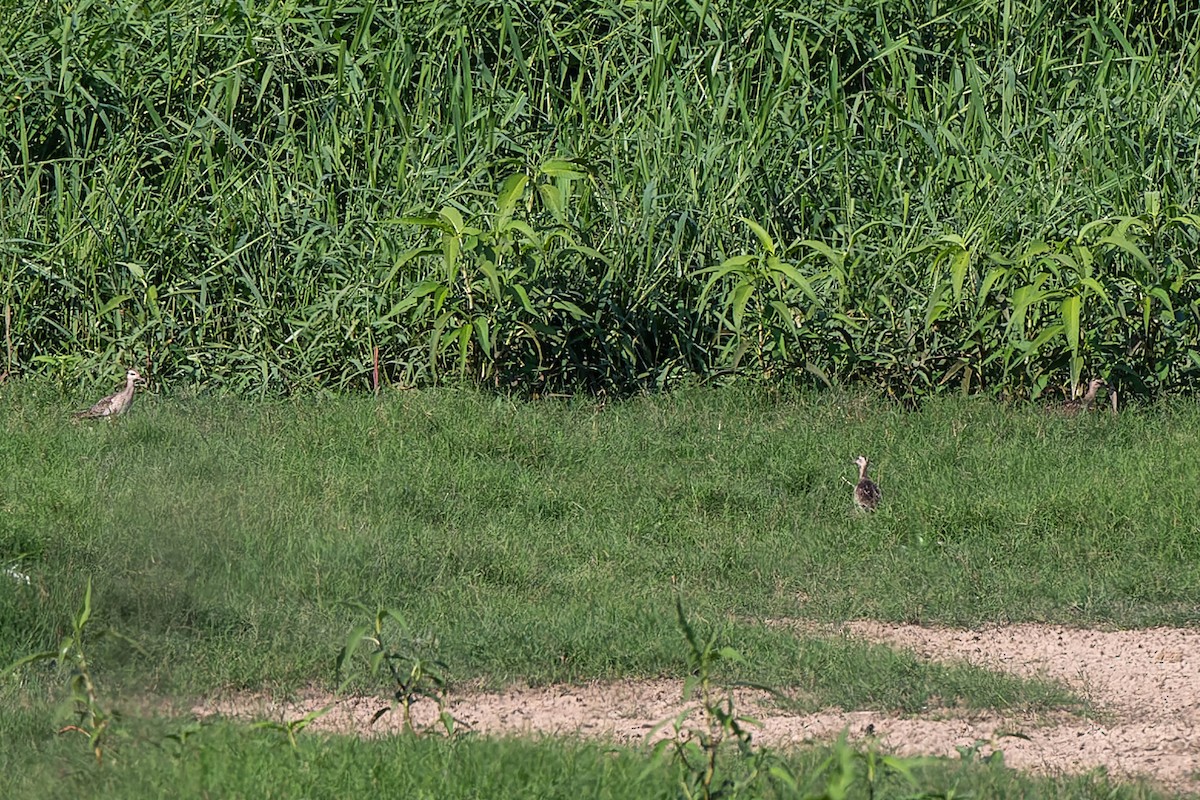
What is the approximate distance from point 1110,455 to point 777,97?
3017 millimetres

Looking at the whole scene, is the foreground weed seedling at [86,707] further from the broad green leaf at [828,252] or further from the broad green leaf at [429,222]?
the broad green leaf at [828,252]

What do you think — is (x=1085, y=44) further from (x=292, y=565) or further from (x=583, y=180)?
(x=292, y=565)

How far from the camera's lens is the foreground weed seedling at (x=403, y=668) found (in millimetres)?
4105

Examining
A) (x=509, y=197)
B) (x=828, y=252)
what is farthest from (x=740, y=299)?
(x=509, y=197)

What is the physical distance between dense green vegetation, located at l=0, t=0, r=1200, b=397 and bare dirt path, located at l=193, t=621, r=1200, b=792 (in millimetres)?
2328

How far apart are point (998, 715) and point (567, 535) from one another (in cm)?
193

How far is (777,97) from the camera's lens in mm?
8977

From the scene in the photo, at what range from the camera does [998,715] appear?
471 cm

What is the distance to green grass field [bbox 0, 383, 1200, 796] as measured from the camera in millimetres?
4977

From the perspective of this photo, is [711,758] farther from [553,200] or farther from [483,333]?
[553,200]

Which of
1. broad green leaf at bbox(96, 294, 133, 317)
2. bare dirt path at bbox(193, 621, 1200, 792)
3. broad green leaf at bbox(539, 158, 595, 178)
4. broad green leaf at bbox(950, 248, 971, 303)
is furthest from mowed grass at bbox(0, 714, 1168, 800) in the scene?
broad green leaf at bbox(96, 294, 133, 317)

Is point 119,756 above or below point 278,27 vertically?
below

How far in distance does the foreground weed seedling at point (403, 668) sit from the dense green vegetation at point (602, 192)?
267 centimetres

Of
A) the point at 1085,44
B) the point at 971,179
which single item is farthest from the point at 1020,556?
the point at 1085,44
